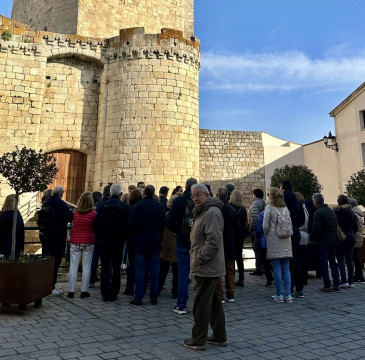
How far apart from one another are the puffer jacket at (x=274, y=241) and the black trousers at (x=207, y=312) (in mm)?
1956

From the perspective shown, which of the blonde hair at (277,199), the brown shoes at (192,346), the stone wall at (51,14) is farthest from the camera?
the stone wall at (51,14)

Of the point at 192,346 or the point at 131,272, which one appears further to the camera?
the point at 131,272

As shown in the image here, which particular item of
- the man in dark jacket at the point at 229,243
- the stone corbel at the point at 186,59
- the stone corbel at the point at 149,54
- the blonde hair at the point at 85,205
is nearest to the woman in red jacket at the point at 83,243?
the blonde hair at the point at 85,205

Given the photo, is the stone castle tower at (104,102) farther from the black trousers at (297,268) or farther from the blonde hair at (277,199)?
the blonde hair at (277,199)

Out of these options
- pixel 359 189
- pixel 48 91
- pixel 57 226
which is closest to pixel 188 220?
pixel 57 226

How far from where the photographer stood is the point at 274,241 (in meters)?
5.42

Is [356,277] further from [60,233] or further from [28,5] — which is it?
[28,5]

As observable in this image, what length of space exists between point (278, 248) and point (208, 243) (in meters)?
2.23

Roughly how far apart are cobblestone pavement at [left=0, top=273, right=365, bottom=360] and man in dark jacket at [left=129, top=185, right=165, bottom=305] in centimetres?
28

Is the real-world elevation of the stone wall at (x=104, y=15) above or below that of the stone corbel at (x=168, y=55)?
above

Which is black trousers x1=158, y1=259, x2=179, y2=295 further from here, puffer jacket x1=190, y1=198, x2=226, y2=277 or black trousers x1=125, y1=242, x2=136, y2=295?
puffer jacket x1=190, y1=198, x2=226, y2=277

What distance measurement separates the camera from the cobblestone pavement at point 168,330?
3.33 metres

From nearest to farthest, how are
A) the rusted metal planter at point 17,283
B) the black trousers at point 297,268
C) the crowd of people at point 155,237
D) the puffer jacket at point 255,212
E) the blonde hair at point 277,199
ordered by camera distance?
the rusted metal planter at point 17,283 < the crowd of people at point 155,237 < the blonde hair at point 277,199 < the black trousers at point 297,268 < the puffer jacket at point 255,212

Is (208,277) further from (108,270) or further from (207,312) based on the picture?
(108,270)
